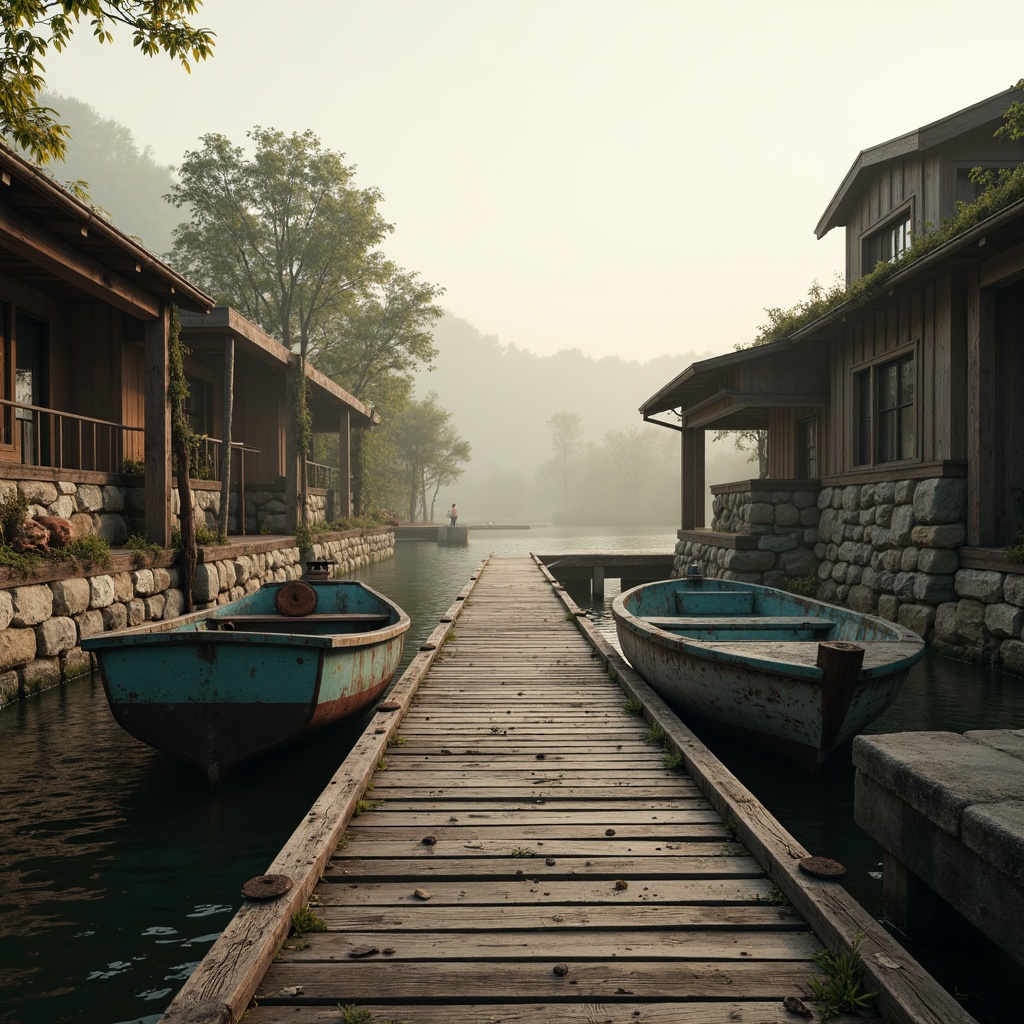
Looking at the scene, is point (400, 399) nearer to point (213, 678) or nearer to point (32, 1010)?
point (213, 678)

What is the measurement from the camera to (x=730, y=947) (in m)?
2.90

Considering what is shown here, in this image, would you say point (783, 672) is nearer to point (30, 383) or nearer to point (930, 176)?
point (30, 383)

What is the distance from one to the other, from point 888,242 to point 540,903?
49.1ft

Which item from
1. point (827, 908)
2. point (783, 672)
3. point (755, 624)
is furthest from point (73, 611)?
point (827, 908)

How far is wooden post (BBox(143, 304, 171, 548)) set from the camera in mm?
10445

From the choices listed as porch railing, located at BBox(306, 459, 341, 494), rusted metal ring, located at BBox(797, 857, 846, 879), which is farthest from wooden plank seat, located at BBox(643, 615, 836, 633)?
porch railing, located at BBox(306, 459, 341, 494)

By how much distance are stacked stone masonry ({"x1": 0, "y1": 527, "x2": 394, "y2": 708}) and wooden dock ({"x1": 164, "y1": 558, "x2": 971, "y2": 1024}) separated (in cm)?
394

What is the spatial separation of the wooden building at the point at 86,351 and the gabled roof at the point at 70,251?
0.02m

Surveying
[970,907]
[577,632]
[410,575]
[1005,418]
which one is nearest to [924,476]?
[1005,418]

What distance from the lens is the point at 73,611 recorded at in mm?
8195

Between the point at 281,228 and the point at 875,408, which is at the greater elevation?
the point at 281,228

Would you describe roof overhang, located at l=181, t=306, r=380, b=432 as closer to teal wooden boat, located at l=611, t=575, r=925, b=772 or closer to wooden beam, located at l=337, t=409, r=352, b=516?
wooden beam, located at l=337, t=409, r=352, b=516

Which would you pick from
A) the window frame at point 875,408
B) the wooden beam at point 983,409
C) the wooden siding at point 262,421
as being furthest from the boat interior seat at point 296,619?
the wooden siding at point 262,421

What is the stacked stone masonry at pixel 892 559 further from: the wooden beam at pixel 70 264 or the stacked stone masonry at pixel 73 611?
the wooden beam at pixel 70 264
